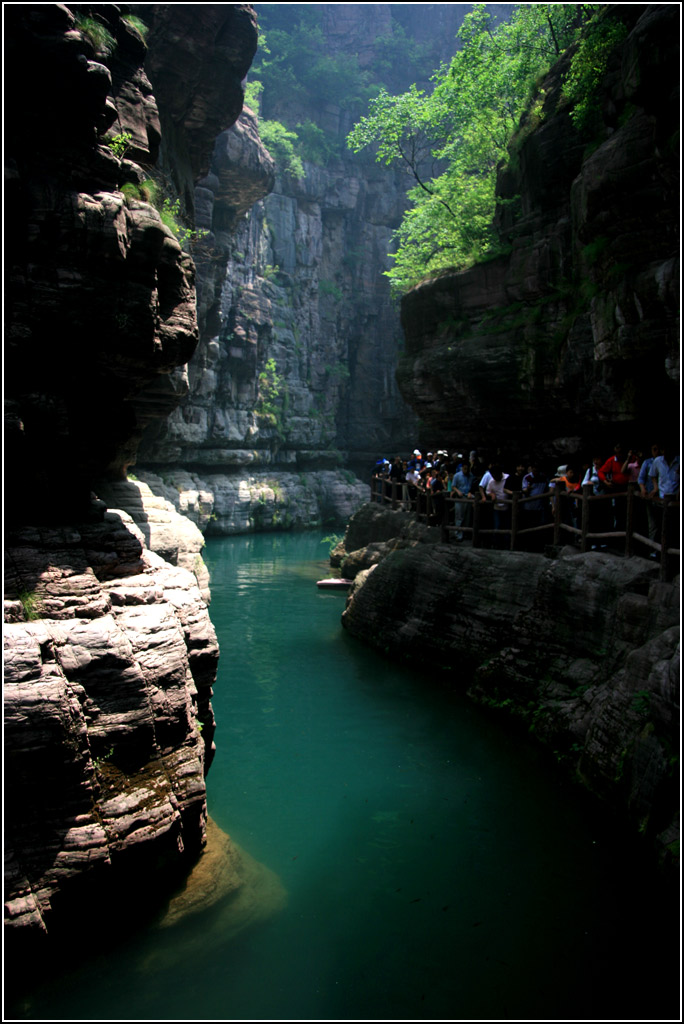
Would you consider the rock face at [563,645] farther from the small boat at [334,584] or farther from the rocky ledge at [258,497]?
the rocky ledge at [258,497]

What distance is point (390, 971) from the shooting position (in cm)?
558

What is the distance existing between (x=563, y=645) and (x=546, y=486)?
13.7 ft

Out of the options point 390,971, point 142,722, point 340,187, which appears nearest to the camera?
point 390,971

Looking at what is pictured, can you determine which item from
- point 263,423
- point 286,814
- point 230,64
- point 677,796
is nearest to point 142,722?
point 286,814

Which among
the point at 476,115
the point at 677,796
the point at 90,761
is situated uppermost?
the point at 476,115

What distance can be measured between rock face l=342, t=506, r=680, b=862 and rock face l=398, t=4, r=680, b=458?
2996 mm

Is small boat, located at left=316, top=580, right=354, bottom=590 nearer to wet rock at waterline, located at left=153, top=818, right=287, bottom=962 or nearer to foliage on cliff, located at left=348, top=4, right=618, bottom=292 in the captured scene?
foliage on cliff, located at left=348, top=4, right=618, bottom=292

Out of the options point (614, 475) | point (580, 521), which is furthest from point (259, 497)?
point (614, 475)

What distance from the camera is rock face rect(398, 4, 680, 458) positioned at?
775cm

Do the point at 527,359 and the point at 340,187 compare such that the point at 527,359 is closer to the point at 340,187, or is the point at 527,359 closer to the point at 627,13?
the point at 627,13

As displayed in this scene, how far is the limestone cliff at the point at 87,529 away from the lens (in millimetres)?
5508

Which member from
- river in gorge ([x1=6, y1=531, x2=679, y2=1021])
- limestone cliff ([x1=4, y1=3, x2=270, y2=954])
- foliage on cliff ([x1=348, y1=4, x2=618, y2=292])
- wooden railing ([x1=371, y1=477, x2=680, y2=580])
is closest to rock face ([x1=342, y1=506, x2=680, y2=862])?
wooden railing ([x1=371, y1=477, x2=680, y2=580])

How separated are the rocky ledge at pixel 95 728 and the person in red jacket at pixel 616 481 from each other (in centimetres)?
702

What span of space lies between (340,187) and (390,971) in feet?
179
